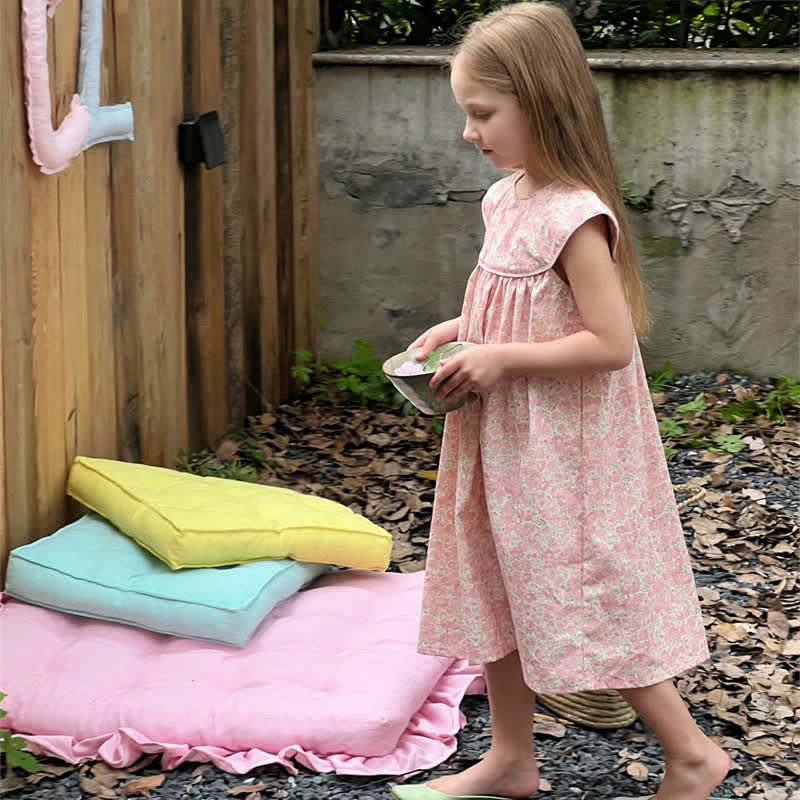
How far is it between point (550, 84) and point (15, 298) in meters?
1.51

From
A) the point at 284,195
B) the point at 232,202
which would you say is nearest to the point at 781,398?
the point at 284,195

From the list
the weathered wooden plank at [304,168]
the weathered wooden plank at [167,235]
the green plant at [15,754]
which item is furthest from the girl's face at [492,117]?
the weathered wooden plank at [304,168]

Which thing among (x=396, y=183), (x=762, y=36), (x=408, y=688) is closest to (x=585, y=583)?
(x=408, y=688)

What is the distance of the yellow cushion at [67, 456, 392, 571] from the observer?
3.21m

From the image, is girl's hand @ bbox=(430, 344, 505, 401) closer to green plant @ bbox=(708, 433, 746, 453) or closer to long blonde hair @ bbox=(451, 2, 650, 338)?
long blonde hair @ bbox=(451, 2, 650, 338)

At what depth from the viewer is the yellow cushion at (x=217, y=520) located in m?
3.21

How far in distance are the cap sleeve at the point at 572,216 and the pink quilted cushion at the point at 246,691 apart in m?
1.08

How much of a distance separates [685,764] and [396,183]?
11.9 feet

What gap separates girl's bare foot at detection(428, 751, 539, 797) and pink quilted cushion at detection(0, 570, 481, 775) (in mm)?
154

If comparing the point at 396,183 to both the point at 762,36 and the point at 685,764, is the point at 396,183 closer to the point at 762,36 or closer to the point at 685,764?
the point at 762,36

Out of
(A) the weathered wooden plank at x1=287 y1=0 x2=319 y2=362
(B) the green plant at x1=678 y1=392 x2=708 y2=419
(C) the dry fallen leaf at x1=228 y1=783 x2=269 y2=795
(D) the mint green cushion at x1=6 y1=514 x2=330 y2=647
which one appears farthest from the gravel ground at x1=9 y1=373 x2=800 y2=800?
(A) the weathered wooden plank at x1=287 y1=0 x2=319 y2=362

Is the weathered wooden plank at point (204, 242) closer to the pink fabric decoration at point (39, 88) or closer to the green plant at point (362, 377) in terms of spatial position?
the green plant at point (362, 377)

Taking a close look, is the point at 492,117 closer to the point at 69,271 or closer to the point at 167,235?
the point at 69,271

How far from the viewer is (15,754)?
9.03ft
